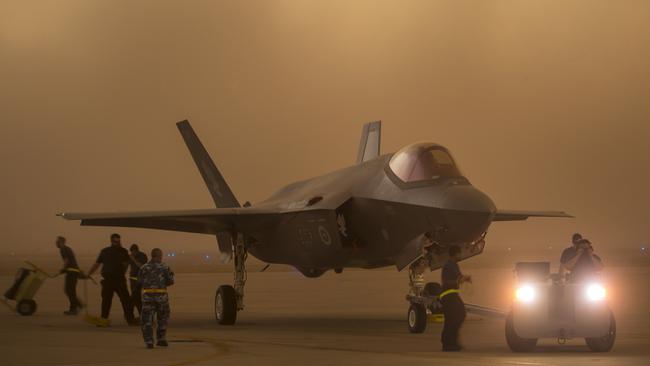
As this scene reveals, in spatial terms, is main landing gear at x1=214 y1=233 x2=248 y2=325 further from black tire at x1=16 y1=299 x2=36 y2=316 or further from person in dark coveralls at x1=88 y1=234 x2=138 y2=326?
black tire at x1=16 y1=299 x2=36 y2=316

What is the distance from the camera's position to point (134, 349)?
50.4 feet

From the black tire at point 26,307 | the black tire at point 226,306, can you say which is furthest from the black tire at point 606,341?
the black tire at point 26,307

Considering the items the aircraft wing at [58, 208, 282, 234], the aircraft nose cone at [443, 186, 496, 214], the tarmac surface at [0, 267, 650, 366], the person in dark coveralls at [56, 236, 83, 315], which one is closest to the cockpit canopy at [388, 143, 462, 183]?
the aircraft nose cone at [443, 186, 496, 214]

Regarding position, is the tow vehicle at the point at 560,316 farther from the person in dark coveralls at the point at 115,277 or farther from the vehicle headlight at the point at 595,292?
the person in dark coveralls at the point at 115,277

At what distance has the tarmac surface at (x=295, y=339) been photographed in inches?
539

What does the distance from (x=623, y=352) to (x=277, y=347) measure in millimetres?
4686

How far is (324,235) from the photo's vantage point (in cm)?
2084

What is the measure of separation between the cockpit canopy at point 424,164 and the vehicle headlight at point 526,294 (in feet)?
15.3

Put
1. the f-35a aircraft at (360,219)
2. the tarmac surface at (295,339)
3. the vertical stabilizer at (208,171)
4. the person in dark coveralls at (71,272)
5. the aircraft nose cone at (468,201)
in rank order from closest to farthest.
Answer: the tarmac surface at (295,339), the aircraft nose cone at (468,201), the f-35a aircraft at (360,219), the person in dark coveralls at (71,272), the vertical stabilizer at (208,171)

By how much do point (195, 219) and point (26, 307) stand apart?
14.9ft

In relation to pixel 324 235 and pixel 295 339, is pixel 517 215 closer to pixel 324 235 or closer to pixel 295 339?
pixel 324 235

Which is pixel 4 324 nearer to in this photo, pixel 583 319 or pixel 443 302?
pixel 443 302

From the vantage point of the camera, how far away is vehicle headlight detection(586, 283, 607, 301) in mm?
14914

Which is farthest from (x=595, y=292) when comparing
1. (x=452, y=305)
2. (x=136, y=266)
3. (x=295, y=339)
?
(x=136, y=266)
